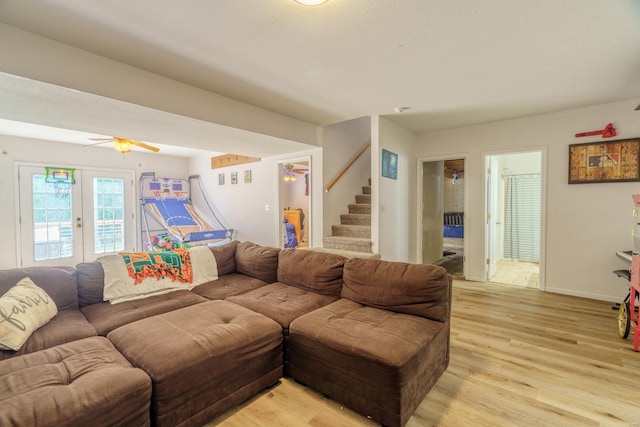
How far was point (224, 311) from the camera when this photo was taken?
2.09 m

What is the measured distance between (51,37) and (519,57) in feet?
11.7

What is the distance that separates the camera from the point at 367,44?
2154 millimetres

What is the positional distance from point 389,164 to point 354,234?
1202 mm

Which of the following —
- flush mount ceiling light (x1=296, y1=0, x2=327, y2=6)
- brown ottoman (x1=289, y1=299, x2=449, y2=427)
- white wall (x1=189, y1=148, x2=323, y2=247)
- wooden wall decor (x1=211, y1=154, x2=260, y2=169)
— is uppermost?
flush mount ceiling light (x1=296, y1=0, x2=327, y2=6)

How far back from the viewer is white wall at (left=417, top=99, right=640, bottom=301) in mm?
3512

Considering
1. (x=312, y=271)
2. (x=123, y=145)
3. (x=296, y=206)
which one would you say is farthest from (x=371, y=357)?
(x=296, y=206)

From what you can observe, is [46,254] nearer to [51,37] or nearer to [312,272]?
[51,37]

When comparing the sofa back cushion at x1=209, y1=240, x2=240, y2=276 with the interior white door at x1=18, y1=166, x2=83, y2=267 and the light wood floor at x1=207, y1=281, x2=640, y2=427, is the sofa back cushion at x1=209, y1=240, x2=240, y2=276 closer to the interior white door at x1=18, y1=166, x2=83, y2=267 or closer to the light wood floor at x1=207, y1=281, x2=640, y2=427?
the light wood floor at x1=207, y1=281, x2=640, y2=427

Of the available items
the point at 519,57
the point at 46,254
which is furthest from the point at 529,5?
the point at 46,254

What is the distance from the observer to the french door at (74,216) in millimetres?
5113

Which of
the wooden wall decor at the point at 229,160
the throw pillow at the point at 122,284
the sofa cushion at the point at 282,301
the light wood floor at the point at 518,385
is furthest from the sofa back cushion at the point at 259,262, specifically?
the wooden wall decor at the point at 229,160

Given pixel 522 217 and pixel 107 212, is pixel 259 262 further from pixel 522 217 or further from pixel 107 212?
pixel 522 217

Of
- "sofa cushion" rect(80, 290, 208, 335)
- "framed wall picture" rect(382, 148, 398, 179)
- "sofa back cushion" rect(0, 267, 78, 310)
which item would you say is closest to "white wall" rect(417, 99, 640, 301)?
"framed wall picture" rect(382, 148, 398, 179)

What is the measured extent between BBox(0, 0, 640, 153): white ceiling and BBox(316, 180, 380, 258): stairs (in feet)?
6.37
